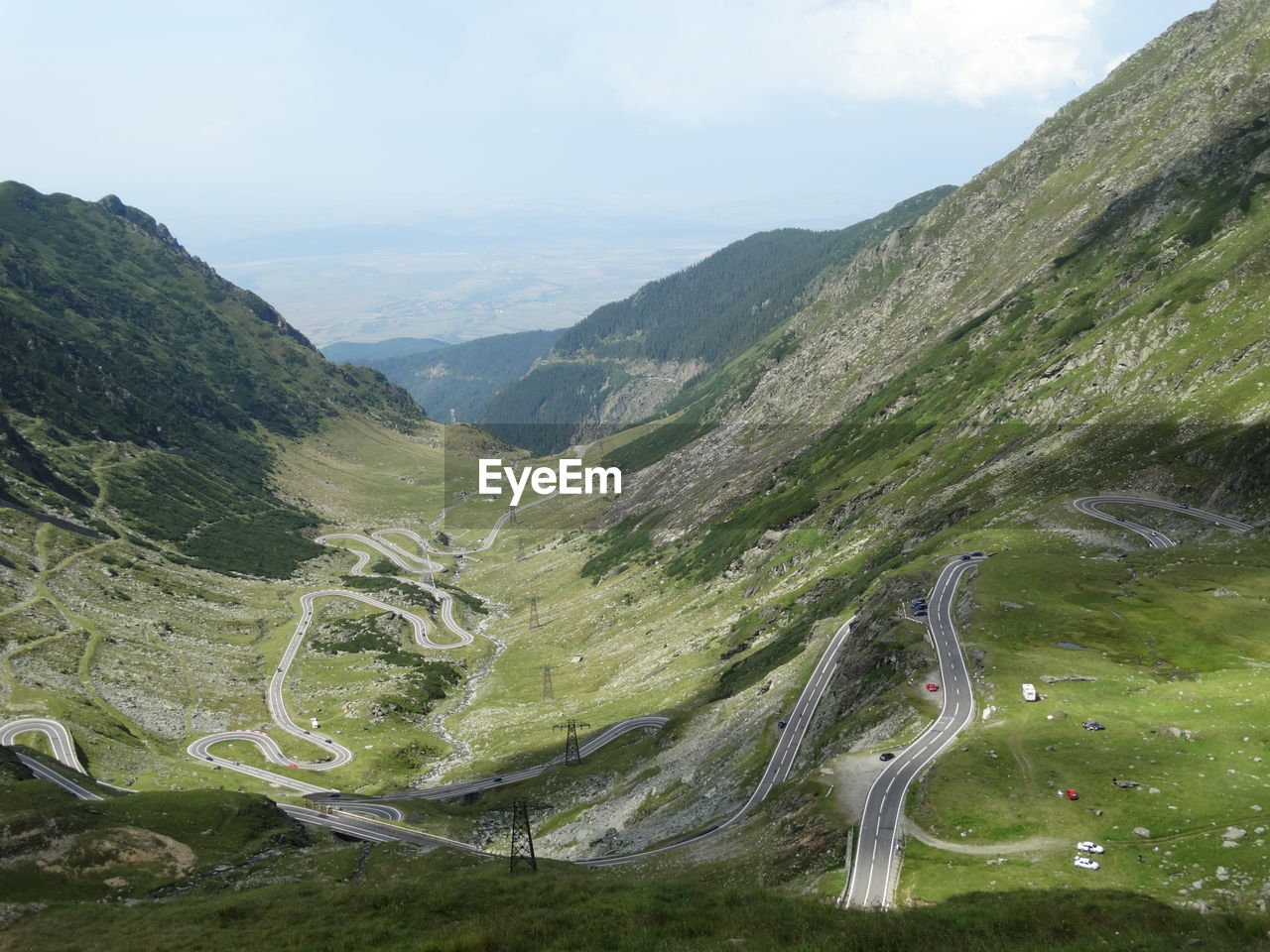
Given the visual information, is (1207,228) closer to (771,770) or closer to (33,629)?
(771,770)

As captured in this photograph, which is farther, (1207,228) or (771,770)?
(1207,228)

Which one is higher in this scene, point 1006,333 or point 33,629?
point 1006,333

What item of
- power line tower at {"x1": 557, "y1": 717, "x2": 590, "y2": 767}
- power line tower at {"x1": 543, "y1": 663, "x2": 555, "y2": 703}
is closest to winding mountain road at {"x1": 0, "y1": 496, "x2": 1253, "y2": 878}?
power line tower at {"x1": 557, "y1": 717, "x2": 590, "y2": 767}

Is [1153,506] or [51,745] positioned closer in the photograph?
[51,745]

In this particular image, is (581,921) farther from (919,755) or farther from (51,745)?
(51,745)

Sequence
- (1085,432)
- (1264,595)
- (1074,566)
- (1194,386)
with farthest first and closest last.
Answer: (1085,432), (1194,386), (1074,566), (1264,595)

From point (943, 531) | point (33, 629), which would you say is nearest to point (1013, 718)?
point (943, 531)

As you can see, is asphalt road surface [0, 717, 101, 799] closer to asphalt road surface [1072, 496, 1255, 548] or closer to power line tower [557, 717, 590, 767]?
power line tower [557, 717, 590, 767]

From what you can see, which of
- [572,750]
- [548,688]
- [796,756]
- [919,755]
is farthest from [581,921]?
[548,688]

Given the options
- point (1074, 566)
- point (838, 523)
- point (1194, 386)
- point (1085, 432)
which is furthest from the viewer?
point (838, 523)
